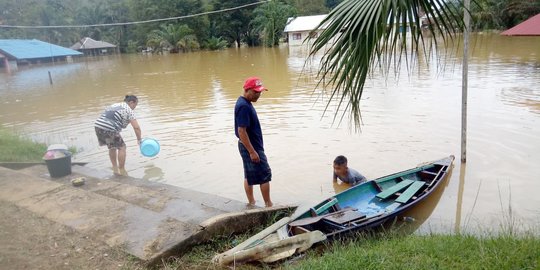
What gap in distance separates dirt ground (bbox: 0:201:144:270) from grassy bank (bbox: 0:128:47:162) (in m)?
3.82

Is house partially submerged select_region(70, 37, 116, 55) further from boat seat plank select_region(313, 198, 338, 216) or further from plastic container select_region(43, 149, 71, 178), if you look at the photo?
boat seat plank select_region(313, 198, 338, 216)

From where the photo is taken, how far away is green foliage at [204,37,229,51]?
54.1m

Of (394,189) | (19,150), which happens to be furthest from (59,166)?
(394,189)

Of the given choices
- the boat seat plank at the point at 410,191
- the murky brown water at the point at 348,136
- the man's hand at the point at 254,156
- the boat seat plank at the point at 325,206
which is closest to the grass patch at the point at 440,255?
the boat seat plank at the point at 325,206

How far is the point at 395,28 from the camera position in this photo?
259 centimetres

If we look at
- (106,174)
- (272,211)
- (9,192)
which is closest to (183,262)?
(272,211)

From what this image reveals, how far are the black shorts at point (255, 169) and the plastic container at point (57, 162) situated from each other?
3.38 m

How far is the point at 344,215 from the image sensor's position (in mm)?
4781

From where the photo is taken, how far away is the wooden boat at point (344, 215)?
399 cm

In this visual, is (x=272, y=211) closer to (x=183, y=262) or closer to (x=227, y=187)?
(x=183, y=262)

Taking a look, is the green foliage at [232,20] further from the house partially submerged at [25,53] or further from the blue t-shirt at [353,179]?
the blue t-shirt at [353,179]

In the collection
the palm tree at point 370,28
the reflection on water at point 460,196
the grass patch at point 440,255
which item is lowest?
the reflection on water at point 460,196

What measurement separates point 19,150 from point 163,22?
5091 cm

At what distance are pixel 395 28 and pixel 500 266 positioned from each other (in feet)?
Result: 6.75
